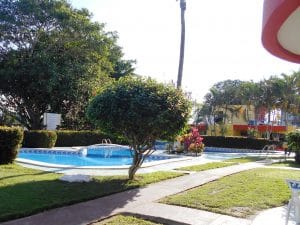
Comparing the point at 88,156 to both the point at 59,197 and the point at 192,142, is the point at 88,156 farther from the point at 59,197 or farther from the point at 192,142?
the point at 59,197

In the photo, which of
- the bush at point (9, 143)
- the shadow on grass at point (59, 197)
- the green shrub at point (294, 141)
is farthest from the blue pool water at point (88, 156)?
the shadow on grass at point (59, 197)

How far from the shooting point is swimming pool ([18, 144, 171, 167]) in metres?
19.0

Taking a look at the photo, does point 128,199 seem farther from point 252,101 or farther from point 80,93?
point 252,101

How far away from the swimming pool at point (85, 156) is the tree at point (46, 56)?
6881mm

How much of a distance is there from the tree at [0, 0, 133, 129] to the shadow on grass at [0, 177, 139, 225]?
18425mm

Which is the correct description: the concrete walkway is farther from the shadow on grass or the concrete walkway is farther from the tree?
the tree

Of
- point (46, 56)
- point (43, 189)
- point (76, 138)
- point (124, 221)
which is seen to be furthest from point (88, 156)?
point (124, 221)

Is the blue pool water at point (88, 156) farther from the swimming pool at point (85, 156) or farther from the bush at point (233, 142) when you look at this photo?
the bush at point (233, 142)

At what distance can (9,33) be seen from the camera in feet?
93.0

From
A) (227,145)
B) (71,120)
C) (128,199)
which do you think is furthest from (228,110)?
(128,199)

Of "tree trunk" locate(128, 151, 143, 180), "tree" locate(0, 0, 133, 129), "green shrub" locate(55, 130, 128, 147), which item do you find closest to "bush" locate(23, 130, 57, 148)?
"green shrub" locate(55, 130, 128, 147)

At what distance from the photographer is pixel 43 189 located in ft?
30.0

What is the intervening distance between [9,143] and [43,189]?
5076mm

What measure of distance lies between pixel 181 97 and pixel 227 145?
2445 cm
